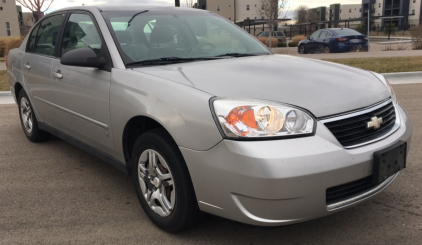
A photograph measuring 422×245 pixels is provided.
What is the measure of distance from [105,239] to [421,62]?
1081 centimetres

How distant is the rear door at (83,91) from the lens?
327 cm

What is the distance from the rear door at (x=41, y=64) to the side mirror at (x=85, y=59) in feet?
3.36

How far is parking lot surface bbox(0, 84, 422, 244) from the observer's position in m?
2.80

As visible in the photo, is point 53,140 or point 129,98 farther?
point 53,140

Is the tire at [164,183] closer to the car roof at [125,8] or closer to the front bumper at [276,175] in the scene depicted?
the front bumper at [276,175]

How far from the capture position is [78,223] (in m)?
3.08

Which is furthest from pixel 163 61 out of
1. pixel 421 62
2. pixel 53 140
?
pixel 421 62

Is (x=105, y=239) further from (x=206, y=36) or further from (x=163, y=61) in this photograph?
(x=206, y=36)

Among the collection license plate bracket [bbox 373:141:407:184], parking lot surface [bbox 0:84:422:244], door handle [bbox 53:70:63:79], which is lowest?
parking lot surface [bbox 0:84:422:244]

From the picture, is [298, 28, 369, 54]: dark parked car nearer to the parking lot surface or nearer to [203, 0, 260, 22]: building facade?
the parking lot surface

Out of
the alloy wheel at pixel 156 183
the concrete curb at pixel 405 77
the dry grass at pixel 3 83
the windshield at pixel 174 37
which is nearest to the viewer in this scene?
→ the alloy wheel at pixel 156 183

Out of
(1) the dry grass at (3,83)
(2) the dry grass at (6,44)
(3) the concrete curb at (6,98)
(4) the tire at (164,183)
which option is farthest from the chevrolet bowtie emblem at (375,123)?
(2) the dry grass at (6,44)

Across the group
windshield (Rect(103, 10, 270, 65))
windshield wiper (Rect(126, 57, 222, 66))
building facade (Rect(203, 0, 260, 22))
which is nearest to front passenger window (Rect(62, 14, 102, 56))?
windshield (Rect(103, 10, 270, 65))

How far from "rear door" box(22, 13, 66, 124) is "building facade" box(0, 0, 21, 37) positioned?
1655 inches
